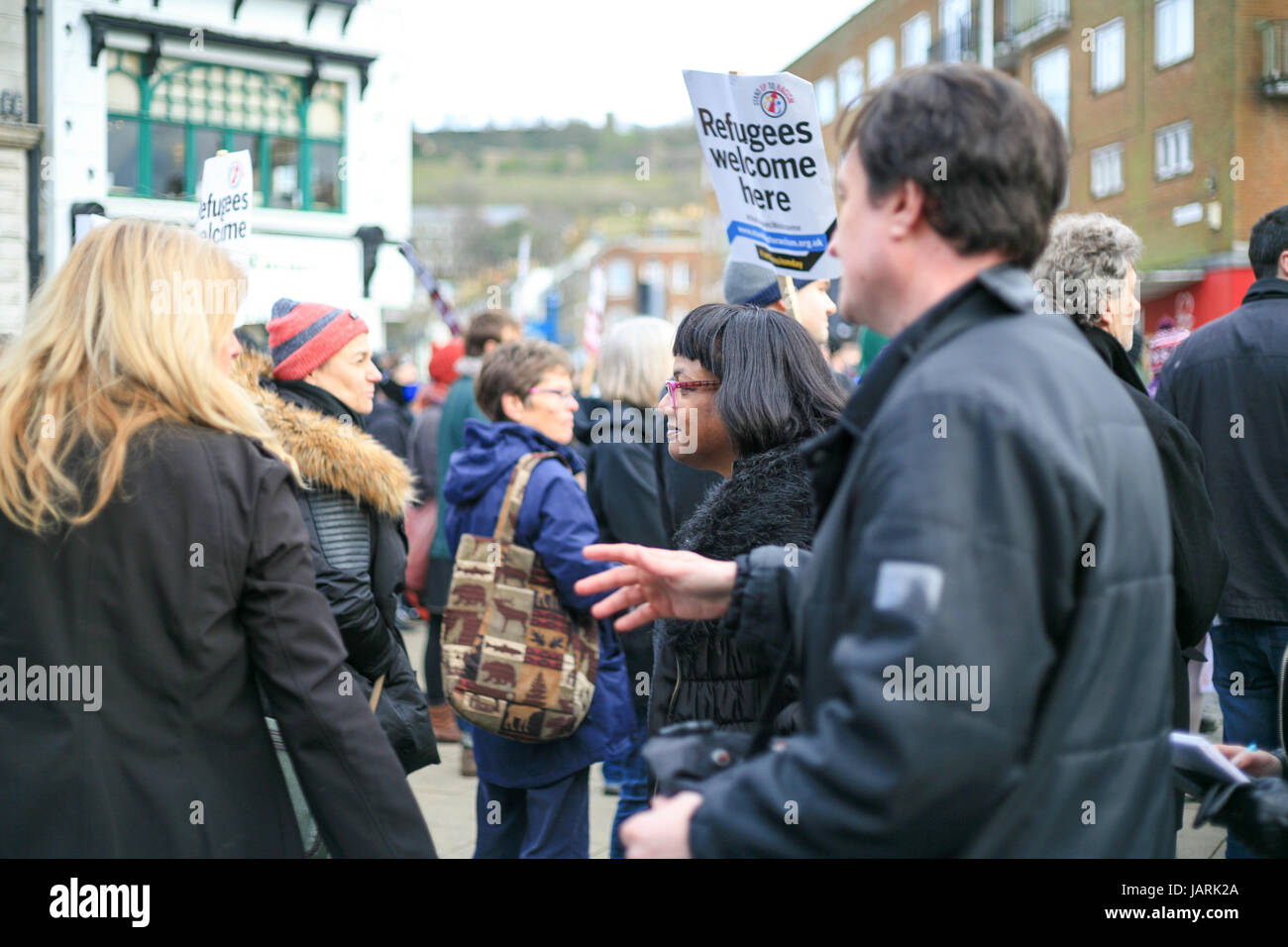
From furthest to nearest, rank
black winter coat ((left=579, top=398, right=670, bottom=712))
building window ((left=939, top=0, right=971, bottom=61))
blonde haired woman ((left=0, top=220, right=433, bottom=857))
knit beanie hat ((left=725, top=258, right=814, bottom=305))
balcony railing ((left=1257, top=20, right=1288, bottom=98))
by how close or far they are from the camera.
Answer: building window ((left=939, top=0, right=971, bottom=61))
balcony railing ((left=1257, top=20, right=1288, bottom=98))
black winter coat ((left=579, top=398, right=670, bottom=712))
knit beanie hat ((left=725, top=258, right=814, bottom=305))
blonde haired woman ((left=0, top=220, right=433, bottom=857))

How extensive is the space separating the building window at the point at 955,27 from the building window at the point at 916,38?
951mm

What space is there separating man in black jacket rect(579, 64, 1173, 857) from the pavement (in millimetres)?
3459

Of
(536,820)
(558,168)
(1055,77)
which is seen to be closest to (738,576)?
(536,820)

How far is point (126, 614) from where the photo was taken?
223 centimetres

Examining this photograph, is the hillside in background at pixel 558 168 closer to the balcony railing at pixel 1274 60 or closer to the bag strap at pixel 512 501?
the balcony railing at pixel 1274 60

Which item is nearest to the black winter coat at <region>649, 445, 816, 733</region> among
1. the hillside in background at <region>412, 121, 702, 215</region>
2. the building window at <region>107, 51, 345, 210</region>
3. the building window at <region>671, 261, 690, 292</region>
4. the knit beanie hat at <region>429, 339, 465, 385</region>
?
the knit beanie hat at <region>429, 339, 465, 385</region>

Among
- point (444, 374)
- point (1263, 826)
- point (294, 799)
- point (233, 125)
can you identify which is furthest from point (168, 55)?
point (1263, 826)

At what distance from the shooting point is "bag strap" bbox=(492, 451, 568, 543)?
14.3 feet

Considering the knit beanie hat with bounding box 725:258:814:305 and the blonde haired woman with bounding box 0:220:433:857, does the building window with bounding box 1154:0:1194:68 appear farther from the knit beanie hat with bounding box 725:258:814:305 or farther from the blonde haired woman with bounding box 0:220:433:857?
the blonde haired woman with bounding box 0:220:433:857

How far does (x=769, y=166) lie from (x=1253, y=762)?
305cm

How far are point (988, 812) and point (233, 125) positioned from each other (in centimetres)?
2380

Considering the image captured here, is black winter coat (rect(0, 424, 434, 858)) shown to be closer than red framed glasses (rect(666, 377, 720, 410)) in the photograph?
Yes

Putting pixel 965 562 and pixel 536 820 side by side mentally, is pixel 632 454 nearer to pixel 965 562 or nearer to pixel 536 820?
pixel 536 820
